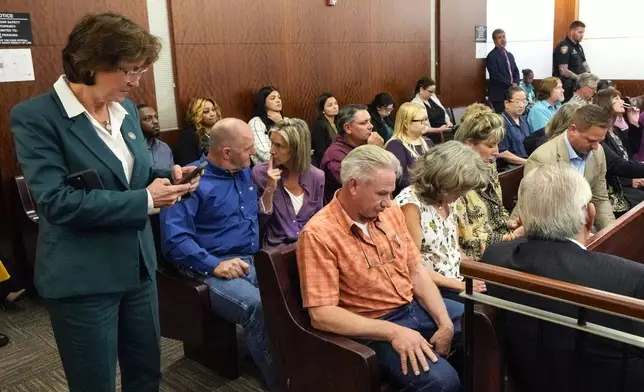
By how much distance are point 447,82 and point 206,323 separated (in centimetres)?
631

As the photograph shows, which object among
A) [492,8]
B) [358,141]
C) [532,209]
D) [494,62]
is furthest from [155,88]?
A: [492,8]

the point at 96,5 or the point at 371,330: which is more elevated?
the point at 96,5

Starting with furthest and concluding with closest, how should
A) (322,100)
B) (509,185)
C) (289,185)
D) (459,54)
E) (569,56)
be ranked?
(569,56) → (459,54) → (322,100) → (509,185) → (289,185)

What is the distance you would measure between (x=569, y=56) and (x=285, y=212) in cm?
761

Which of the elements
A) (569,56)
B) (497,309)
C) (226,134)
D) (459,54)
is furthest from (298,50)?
(569,56)

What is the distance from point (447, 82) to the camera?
810cm

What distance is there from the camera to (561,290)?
4.51 feet

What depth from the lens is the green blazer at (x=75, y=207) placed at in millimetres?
1539

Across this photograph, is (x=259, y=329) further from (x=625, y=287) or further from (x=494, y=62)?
(x=494, y=62)

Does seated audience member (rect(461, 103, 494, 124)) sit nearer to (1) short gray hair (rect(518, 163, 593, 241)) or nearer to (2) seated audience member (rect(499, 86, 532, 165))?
(2) seated audience member (rect(499, 86, 532, 165))

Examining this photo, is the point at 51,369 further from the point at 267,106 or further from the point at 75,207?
the point at 267,106

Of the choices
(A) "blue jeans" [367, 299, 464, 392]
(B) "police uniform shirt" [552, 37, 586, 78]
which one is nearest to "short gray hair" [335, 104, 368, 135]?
(A) "blue jeans" [367, 299, 464, 392]

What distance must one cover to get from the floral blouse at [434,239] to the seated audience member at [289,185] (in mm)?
774

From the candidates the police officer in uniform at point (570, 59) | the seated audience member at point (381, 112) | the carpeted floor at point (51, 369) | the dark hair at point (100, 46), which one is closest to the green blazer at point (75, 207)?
the dark hair at point (100, 46)
